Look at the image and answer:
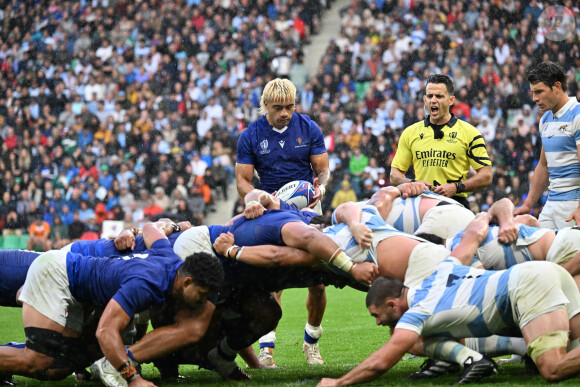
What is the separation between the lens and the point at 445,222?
23.4 feet

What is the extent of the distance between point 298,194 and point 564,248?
2926 mm

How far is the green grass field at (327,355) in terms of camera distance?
6.46 m

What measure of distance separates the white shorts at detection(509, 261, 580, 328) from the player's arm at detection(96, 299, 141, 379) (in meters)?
2.88

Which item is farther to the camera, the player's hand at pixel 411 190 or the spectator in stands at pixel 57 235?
the spectator in stands at pixel 57 235

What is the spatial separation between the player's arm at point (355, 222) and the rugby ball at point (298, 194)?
54.9 inches

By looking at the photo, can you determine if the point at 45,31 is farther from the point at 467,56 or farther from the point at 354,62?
the point at 467,56

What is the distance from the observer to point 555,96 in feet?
26.7

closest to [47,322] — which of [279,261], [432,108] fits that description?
[279,261]

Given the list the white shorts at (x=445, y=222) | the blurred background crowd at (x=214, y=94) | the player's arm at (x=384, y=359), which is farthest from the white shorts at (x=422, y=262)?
the blurred background crowd at (x=214, y=94)

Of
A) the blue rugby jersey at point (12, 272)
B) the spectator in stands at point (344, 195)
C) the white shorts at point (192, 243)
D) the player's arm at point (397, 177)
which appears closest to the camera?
the white shorts at point (192, 243)

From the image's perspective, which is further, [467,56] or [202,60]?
[202,60]

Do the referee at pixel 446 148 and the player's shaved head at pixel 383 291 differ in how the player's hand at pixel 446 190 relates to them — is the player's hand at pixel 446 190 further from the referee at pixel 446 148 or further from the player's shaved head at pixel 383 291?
the player's shaved head at pixel 383 291

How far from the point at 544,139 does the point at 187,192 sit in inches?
579

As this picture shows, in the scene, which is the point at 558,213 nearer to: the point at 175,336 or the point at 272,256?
the point at 272,256
